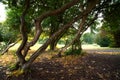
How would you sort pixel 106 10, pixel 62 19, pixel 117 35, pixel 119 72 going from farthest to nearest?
pixel 117 35
pixel 62 19
pixel 106 10
pixel 119 72

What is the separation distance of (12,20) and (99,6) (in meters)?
12.3

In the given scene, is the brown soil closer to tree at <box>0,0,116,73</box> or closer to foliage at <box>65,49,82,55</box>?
tree at <box>0,0,116,73</box>

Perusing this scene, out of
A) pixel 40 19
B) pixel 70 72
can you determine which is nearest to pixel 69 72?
pixel 70 72

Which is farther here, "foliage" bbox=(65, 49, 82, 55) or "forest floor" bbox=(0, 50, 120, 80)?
"foliage" bbox=(65, 49, 82, 55)

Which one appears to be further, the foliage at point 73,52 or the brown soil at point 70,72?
the foliage at point 73,52

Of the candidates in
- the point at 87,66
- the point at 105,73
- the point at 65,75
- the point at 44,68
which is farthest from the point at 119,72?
the point at 44,68

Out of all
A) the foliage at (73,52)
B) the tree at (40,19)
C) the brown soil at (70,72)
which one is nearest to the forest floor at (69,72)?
the brown soil at (70,72)

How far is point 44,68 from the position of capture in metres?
9.37

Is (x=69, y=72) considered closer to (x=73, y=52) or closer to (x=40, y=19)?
(x=40, y=19)

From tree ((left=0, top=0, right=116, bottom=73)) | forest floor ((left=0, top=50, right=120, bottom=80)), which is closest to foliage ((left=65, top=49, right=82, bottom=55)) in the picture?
tree ((left=0, top=0, right=116, bottom=73))

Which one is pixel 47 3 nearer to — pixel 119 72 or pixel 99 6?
pixel 99 6

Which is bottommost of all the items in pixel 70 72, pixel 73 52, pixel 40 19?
pixel 70 72

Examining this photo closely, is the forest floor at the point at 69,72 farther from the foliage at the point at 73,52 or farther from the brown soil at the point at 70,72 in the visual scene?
the foliage at the point at 73,52

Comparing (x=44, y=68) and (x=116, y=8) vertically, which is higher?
(x=116, y=8)
